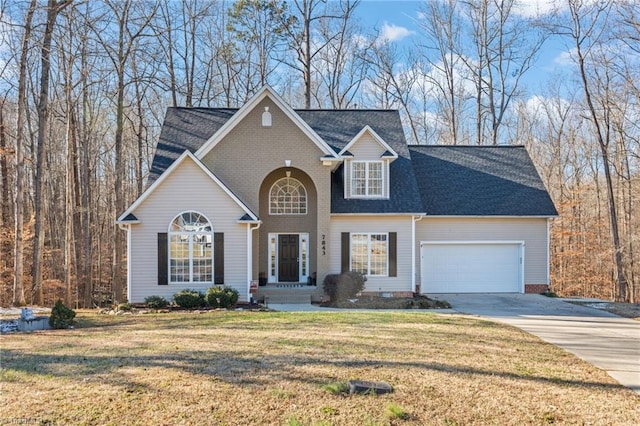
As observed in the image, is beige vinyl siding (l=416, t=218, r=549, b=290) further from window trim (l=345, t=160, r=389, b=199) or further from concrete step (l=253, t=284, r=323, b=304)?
concrete step (l=253, t=284, r=323, b=304)

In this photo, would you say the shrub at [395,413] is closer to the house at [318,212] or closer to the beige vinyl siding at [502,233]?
the house at [318,212]

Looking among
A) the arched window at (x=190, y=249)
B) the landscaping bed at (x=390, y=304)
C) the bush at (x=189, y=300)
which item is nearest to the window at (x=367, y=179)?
the landscaping bed at (x=390, y=304)

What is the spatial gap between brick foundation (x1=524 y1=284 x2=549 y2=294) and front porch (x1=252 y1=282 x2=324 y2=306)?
9.06 m

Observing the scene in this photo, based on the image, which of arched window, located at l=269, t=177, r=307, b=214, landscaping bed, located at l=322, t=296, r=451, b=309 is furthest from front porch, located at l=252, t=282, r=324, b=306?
arched window, located at l=269, t=177, r=307, b=214

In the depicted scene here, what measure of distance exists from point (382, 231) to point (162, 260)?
8422mm

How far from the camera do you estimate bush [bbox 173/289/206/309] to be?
15195 mm

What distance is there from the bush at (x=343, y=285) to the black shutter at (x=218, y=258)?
394cm

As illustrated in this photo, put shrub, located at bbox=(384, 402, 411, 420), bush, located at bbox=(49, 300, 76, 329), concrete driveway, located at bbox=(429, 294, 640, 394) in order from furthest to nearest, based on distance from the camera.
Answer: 1. bush, located at bbox=(49, 300, 76, 329)
2. concrete driveway, located at bbox=(429, 294, 640, 394)
3. shrub, located at bbox=(384, 402, 411, 420)

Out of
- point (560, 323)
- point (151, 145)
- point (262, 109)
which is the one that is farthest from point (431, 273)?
point (151, 145)

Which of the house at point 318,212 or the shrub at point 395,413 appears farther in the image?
the house at point 318,212

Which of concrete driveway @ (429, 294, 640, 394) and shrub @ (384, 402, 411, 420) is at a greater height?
shrub @ (384, 402, 411, 420)

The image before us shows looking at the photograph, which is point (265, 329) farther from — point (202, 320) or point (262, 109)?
point (262, 109)

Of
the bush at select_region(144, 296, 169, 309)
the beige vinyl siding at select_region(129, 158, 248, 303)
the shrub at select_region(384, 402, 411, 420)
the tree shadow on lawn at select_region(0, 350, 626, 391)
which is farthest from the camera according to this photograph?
the beige vinyl siding at select_region(129, 158, 248, 303)

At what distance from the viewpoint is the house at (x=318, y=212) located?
1608cm
